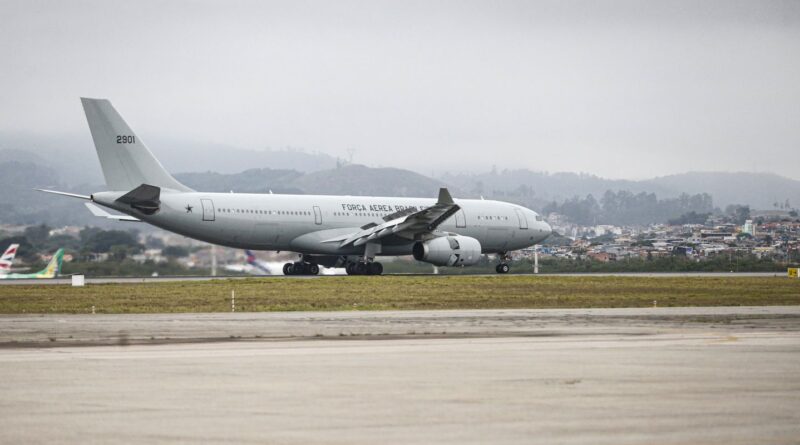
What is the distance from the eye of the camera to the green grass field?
3625 centimetres

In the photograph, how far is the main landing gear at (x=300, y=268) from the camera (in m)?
60.8

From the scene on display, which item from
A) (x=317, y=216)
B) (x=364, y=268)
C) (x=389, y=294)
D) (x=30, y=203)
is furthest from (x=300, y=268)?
(x=30, y=203)

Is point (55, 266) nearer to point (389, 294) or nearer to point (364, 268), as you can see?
point (364, 268)

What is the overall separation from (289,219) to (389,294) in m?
15.5

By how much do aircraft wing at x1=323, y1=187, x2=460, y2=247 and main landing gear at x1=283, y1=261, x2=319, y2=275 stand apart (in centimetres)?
328

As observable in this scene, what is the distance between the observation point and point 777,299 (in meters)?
41.2

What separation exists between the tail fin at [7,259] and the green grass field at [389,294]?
14521 mm

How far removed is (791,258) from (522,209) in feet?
87.9

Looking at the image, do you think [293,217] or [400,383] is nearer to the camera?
[400,383]

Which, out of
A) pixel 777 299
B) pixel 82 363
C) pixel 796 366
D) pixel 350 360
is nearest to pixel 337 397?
pixel 350 360

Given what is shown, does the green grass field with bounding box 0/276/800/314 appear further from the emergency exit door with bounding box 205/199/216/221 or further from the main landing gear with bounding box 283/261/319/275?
the main landing gear with bounding box 283/261/319/275

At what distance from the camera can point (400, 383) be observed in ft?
53.6

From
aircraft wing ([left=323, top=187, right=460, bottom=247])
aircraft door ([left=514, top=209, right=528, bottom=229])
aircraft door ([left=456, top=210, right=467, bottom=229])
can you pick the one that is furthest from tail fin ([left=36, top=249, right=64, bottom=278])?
aircraft door ([left=514, top=209, right=528, bottom=229])

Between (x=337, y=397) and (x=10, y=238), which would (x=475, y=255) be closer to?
(x=10, y=238)
